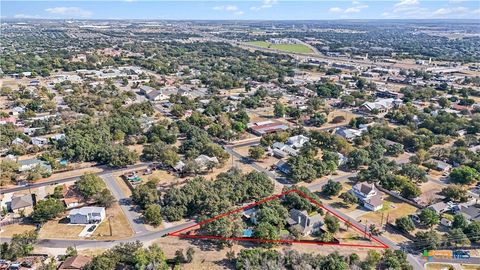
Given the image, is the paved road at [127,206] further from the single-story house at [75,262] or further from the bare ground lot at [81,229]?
the single-story house at [75,262]

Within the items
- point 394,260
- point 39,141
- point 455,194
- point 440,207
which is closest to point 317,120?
point 455,194

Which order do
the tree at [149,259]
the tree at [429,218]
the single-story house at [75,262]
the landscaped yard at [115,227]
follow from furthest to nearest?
the tree at [429,218] → the landscaped yard at [115,227] → the single-story house at [75,262] → the tree at [149,259]

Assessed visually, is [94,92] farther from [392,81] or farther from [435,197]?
[392,81]

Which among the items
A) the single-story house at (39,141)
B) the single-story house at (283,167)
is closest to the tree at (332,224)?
the single-story house at (283,167)

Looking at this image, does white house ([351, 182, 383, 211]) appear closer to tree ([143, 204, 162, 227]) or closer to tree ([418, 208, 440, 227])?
tree ([418, 208, 440, 227])

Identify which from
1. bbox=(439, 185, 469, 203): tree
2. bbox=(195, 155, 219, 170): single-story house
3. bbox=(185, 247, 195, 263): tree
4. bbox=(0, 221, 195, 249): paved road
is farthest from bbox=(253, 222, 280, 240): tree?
bbox=(439, 185, 469, 203): tree

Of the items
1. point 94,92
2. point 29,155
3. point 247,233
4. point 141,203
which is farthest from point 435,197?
point 94,92
